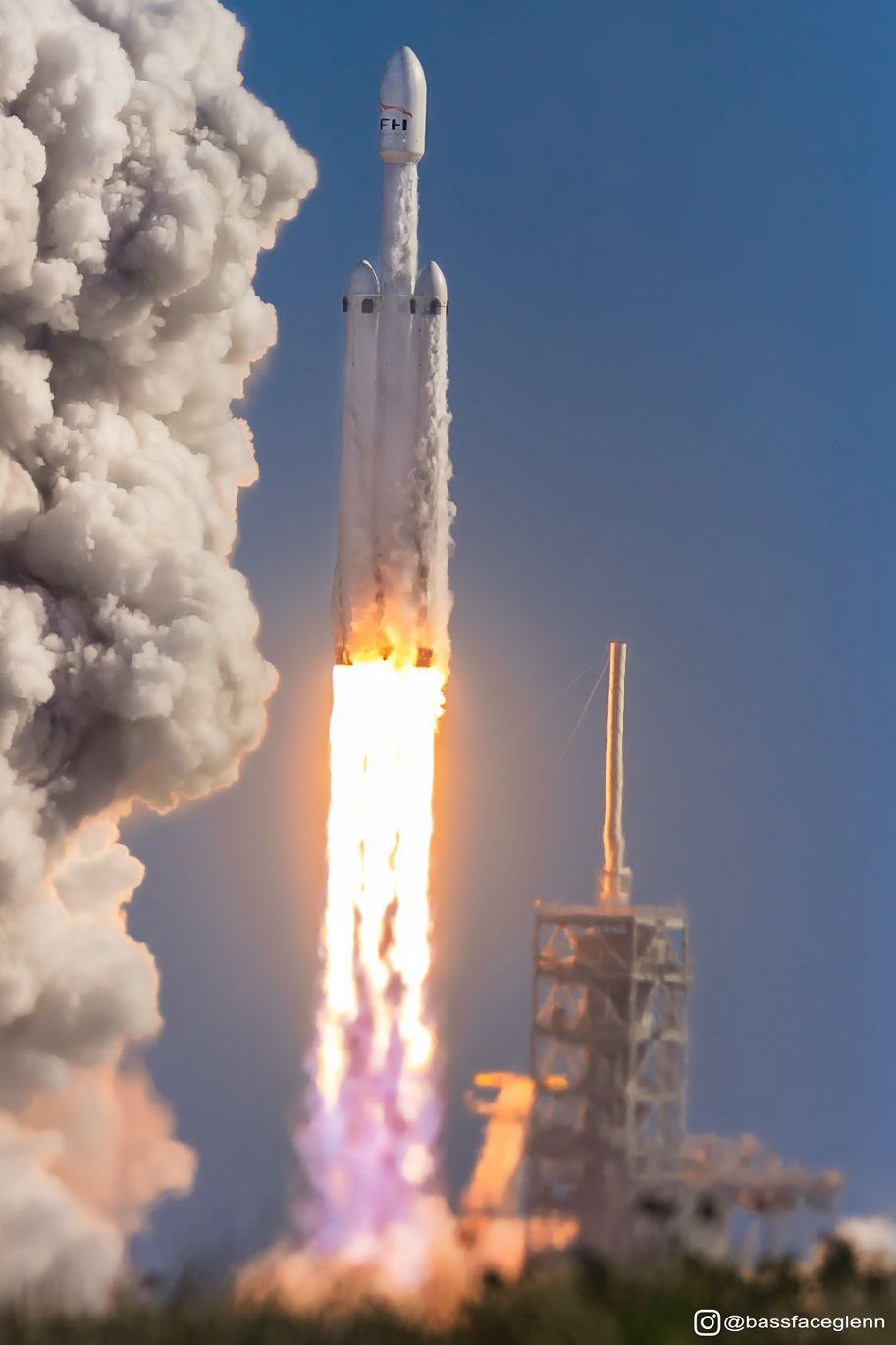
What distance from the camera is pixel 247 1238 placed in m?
39.5

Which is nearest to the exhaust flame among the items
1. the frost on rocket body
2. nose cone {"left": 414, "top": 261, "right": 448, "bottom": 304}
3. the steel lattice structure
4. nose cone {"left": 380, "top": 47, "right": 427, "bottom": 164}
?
the frost on rocket body

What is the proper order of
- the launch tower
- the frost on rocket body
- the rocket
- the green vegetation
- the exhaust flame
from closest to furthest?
the green vegetation
the frost on rocket body
the rocket
the exhaust flame
the launch tower

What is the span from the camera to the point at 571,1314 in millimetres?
30250

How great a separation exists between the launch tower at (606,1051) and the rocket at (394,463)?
20.3 feet

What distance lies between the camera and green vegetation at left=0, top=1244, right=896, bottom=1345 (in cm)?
3088

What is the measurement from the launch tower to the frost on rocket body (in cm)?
630

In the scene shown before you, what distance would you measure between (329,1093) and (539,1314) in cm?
1510

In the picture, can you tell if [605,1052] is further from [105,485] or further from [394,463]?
[105,485]

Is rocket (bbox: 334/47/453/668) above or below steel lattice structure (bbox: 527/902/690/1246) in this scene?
above

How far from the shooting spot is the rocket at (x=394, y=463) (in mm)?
44188

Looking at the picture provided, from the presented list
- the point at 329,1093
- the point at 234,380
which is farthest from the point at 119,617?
the point at 329,1093

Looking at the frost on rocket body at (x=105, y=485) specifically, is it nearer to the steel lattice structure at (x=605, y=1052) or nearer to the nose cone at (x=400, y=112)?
the nose cone at (x=400, y=112)

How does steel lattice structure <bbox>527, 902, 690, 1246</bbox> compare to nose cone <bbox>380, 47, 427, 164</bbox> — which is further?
steel lattice structure <bbox>527, 902, 690, 1246</bbox>

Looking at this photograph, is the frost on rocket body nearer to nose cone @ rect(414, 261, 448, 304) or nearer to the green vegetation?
nose cone @ rect(414, 261, 448, 304)
